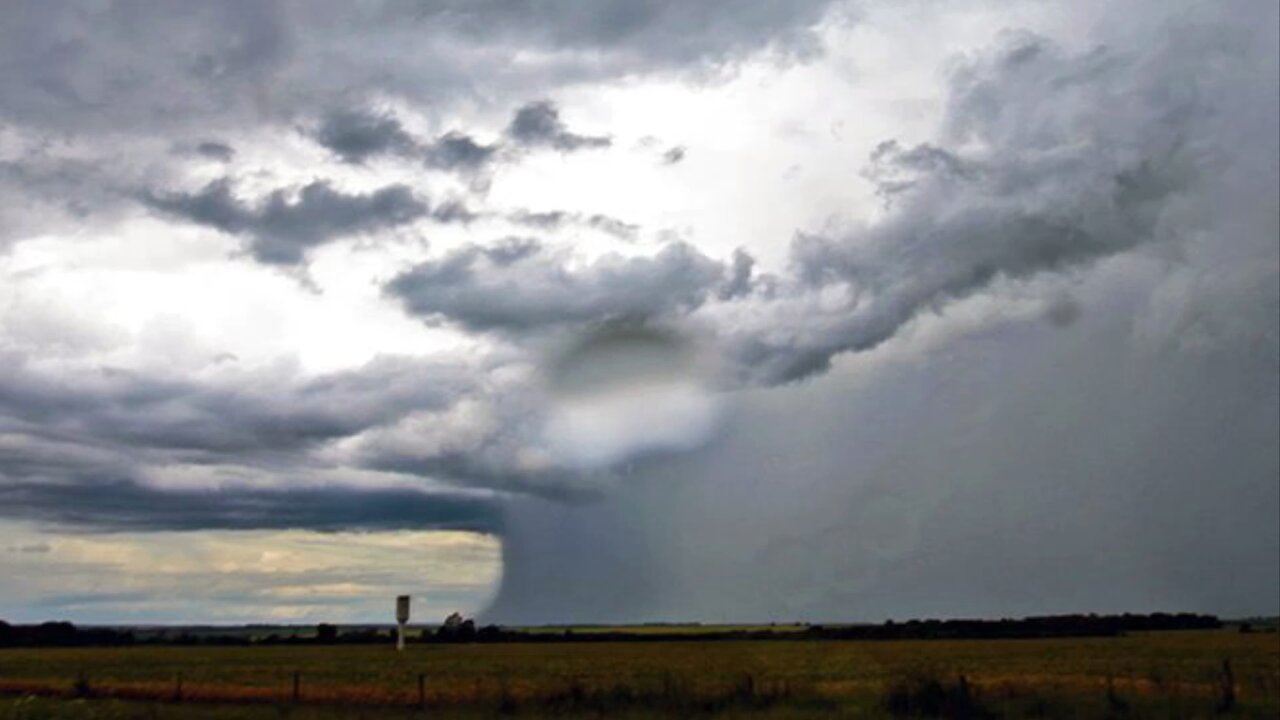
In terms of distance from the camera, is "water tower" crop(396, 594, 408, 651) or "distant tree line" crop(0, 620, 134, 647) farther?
"distant tree line" crop(0, 620, 134, 647)

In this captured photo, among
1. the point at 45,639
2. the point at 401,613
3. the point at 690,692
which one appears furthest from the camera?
the point at 45,639

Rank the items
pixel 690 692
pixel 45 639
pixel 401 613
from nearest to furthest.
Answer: pixel 690 692 < pixel 401 613 < pixel 45 639

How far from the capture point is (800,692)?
135 feet

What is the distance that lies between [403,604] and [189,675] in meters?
59.2

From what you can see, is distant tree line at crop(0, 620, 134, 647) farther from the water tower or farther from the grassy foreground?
the grassy foreground

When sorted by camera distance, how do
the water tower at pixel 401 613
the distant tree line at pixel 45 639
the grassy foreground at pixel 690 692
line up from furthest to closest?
the distant tree line at pixel 45 639
the water tower at pixel 401 613
the grassy foreground at pixel 690 692

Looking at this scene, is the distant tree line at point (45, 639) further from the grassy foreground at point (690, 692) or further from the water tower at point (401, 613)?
the grassy foreground at point (690, 692)

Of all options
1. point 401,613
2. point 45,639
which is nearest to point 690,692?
point 401,613

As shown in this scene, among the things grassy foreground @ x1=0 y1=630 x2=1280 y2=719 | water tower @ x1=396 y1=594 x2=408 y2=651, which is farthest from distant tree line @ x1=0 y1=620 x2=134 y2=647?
grassy foreground @ x1=0 y1=630 x2=1280 y2=719

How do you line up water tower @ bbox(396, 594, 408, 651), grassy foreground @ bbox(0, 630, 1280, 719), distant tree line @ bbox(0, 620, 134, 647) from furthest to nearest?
distant tree line @ bbox(0, 620, 134, 647) < water tower @ bbox(396, 594, 408, 651) < grassy foreground @ bbox(0, 630, 1280, 719)

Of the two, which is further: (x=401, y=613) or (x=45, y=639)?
(x=45, y=639)

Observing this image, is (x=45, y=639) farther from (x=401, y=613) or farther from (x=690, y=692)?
(x=690, y=692)

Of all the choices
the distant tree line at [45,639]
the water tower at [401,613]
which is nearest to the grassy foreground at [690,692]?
the water tower at [401,613]

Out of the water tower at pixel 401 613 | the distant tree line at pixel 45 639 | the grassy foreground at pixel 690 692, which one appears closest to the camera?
the grassy foreground at pixel 690 692
